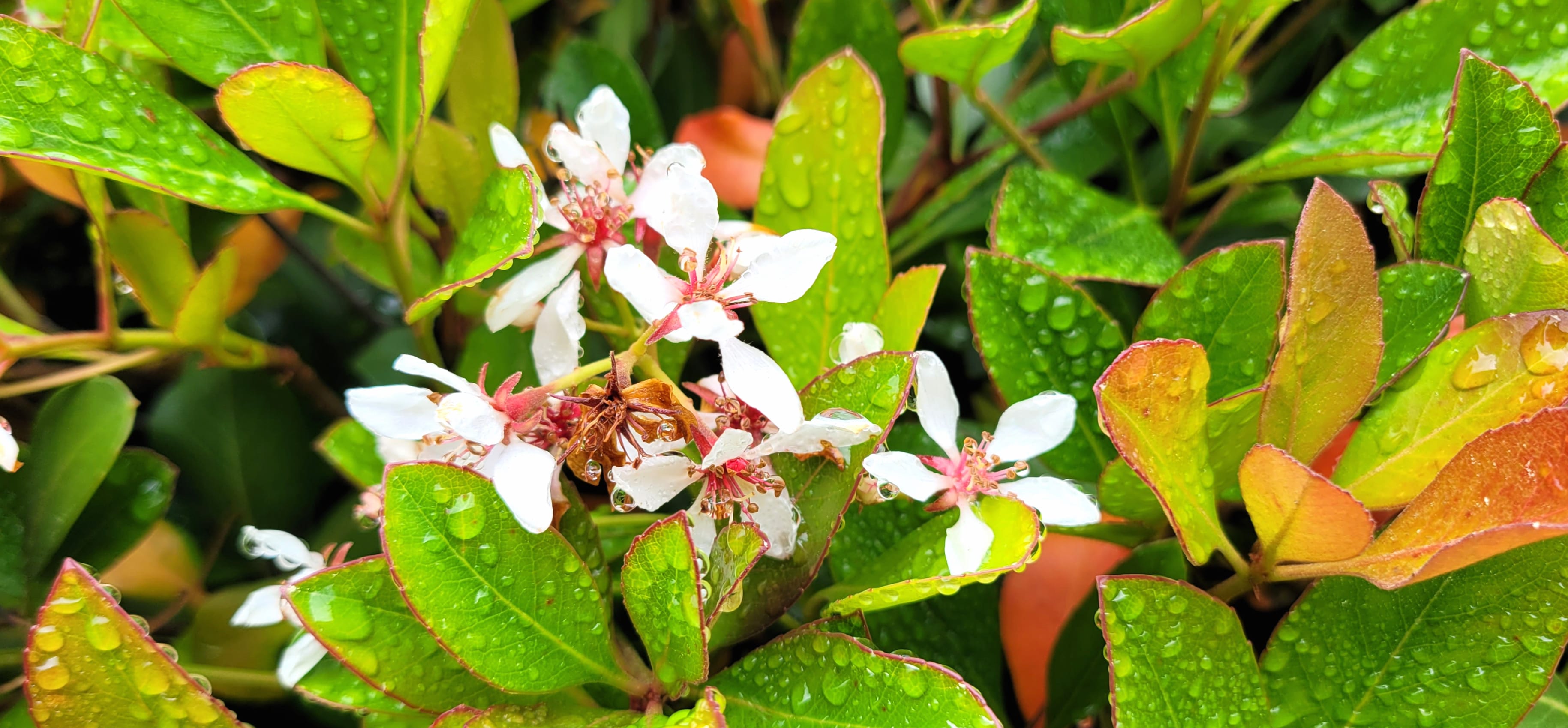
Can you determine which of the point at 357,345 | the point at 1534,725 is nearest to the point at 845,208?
the point at 1534,725

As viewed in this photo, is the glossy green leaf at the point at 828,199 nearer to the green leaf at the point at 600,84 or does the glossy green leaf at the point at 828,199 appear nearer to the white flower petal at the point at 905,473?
the white flower petal at the point at 905,473

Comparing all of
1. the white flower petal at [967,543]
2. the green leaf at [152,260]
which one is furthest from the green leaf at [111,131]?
the white flower petal at [967,543]

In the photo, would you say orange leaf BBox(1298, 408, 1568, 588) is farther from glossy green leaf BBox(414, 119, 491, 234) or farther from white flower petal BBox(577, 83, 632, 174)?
glossy green leaf BBox(414, 119, 491, 234)

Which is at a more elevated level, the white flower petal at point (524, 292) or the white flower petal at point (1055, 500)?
the white flower petal at point (524, 292)

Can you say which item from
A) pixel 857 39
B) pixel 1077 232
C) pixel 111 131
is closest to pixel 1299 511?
pixel 1077 232

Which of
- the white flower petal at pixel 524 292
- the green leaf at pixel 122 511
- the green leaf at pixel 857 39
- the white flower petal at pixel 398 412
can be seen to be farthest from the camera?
the green leaf at pixel 857 39

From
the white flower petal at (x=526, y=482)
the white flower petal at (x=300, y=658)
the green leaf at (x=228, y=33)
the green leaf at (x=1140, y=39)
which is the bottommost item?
the white flower petal at (x=300, y=658)

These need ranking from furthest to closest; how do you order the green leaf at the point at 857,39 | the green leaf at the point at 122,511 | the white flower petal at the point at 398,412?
the green leaf at the point at 857,39 < the green leaf at the point at 122,511 < the white flower petal at the point at 398,412
